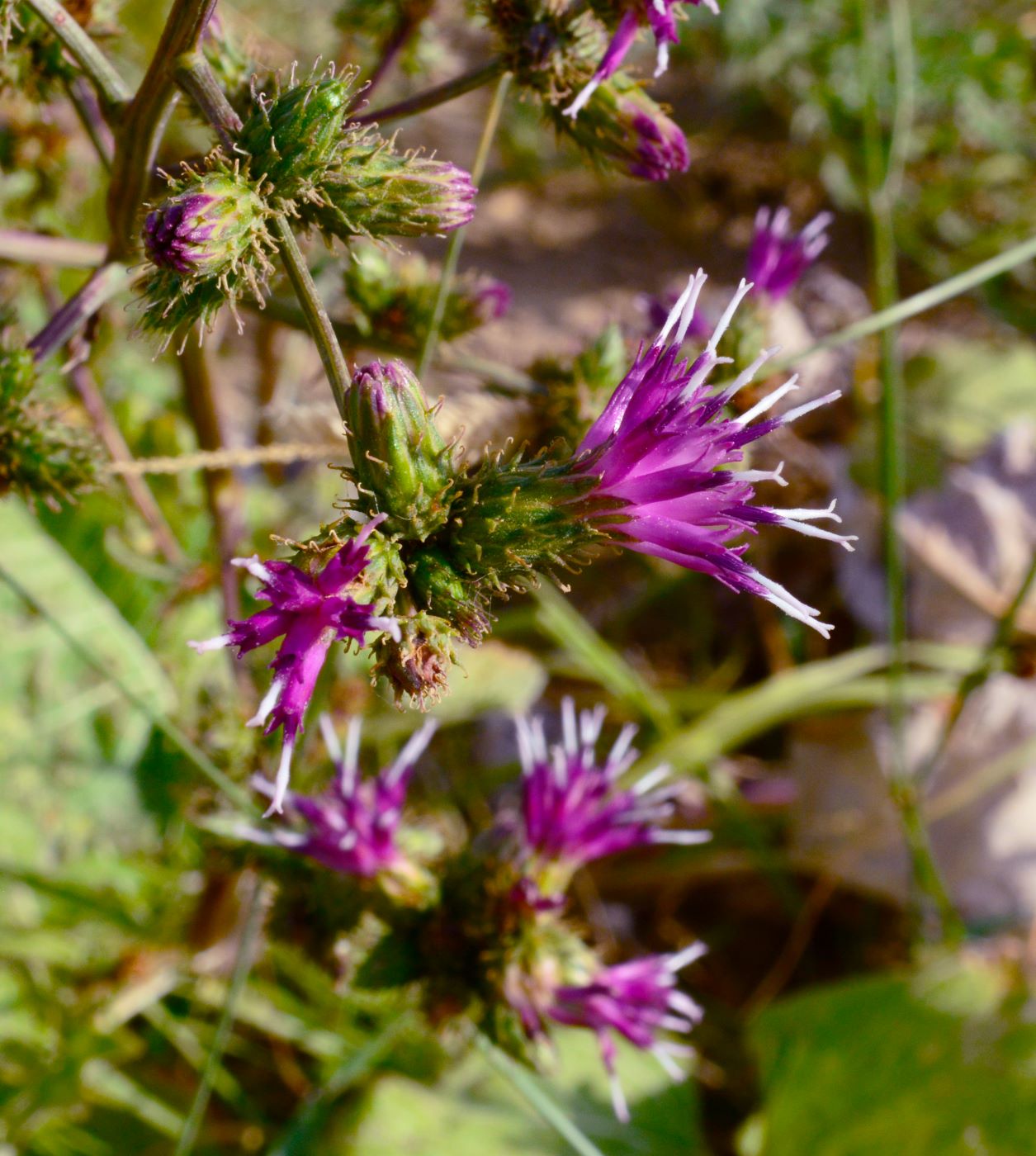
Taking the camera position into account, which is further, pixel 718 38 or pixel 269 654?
pixel 718 38

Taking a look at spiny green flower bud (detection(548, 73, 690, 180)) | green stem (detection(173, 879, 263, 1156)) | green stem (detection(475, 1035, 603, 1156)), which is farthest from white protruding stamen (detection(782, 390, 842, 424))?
green stem (detection(173, 879, 263, 1156))

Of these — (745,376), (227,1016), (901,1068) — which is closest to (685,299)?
(745,376)

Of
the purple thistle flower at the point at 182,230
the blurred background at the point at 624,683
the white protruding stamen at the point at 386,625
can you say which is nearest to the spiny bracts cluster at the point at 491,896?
the blurred background at the point at 624,683

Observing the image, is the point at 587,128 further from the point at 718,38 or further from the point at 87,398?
the point at 718,38

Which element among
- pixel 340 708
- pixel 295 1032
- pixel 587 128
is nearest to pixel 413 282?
pixel 587 128

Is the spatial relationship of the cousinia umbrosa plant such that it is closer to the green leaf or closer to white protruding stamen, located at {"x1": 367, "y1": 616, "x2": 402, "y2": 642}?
white protruding stamen, located at {"x1": 367, "y1": 616, "x2": 402, "y2": 642}

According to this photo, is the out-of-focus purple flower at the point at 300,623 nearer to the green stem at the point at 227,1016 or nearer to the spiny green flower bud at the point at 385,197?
the spiny green flower bud at the point at 385,197
